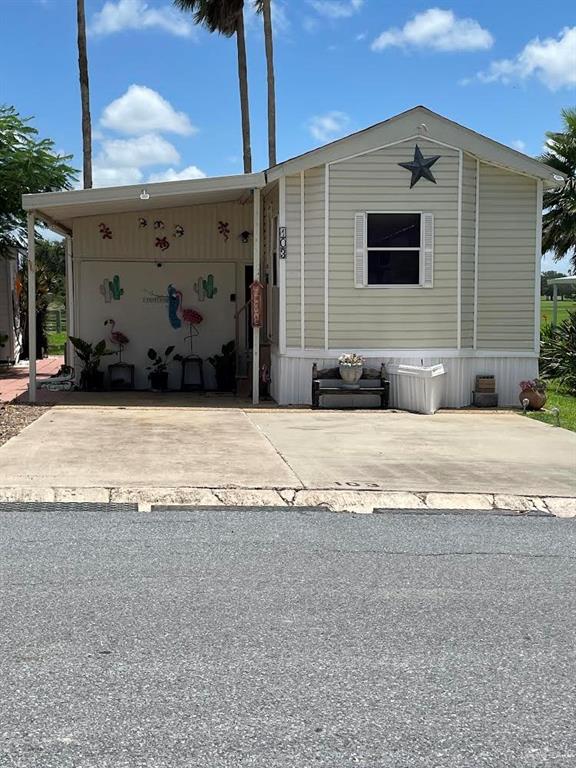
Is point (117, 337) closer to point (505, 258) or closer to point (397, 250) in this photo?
point (397, 250)

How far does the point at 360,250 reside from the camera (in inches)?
509

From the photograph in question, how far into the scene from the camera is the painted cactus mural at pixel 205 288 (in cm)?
1612

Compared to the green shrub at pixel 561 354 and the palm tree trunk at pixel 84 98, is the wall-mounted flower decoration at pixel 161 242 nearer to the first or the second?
the green shrub at pixel 561 354

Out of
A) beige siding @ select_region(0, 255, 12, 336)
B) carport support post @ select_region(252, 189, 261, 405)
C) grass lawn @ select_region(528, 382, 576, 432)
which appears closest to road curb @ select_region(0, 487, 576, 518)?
grass lawn @ select_region(528, 382, 576, 432)

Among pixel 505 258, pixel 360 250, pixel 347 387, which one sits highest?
pixel 360 250

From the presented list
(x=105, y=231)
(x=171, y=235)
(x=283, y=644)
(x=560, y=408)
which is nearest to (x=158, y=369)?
(x=171, y=235)

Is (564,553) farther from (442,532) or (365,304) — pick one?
(365,304)

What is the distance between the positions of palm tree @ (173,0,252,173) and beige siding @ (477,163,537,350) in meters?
13.4

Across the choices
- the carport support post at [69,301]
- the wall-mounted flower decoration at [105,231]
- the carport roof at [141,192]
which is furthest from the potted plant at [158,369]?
the carport roof at [141,192]

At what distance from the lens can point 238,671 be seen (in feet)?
12.3

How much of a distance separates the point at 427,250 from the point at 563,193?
847cm

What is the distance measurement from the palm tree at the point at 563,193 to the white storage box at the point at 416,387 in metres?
8.79

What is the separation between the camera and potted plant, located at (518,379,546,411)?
12.9 metres

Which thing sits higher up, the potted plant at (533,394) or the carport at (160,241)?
the carport at (160,241)
